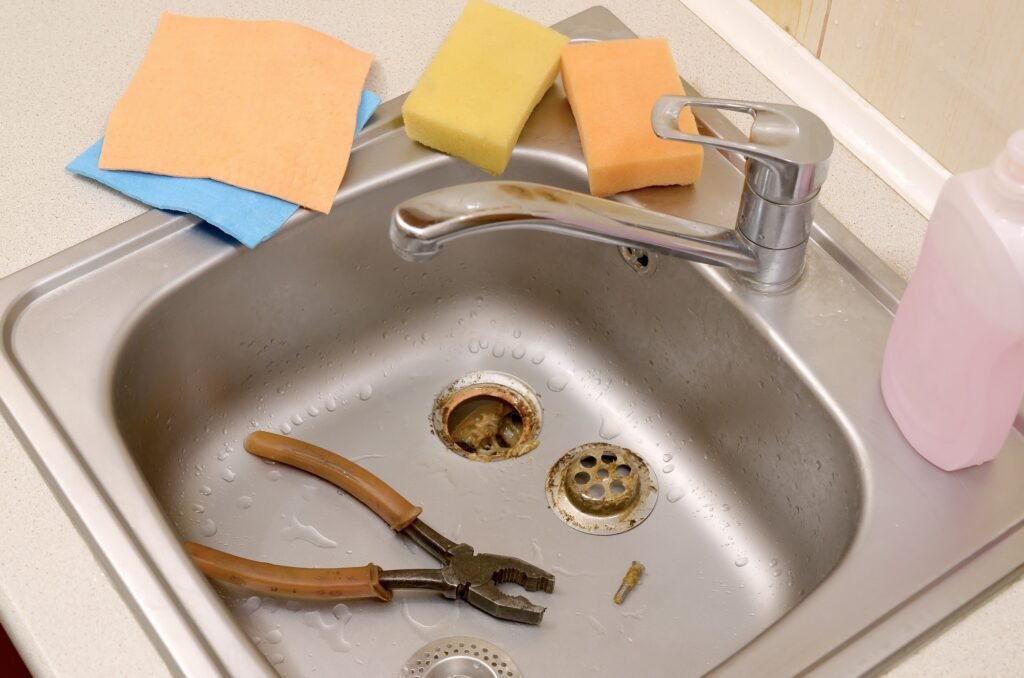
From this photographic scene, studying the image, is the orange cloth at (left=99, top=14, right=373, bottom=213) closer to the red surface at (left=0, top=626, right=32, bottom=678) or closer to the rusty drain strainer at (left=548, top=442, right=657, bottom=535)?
the rusty drain strainer at (left=548, top=442, right=657, bottom=535)

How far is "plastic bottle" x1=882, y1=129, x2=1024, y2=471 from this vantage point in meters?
0.58

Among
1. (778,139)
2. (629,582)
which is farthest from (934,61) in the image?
(629,582)

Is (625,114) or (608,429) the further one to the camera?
(608,429)

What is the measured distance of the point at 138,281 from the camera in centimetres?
82

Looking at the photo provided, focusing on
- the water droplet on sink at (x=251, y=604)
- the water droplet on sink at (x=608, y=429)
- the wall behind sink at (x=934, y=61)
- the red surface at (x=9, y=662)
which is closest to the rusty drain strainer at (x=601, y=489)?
the water droplet on sink at (x=608, y=429)

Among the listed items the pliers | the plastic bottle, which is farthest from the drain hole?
the plastic bottle

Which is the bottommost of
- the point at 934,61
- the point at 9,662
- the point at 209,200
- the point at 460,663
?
the point at 9,662

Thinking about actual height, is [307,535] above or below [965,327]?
below

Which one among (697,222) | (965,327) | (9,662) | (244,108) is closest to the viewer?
(965,327)

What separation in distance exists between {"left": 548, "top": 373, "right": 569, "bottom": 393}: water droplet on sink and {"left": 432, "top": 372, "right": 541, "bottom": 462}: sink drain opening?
0.06ft

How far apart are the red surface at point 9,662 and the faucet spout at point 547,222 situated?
72 centimetres

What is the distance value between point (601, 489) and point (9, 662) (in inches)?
27.2

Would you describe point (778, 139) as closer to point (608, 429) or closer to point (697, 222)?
point (697, 222)

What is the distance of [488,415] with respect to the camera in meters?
0.97
